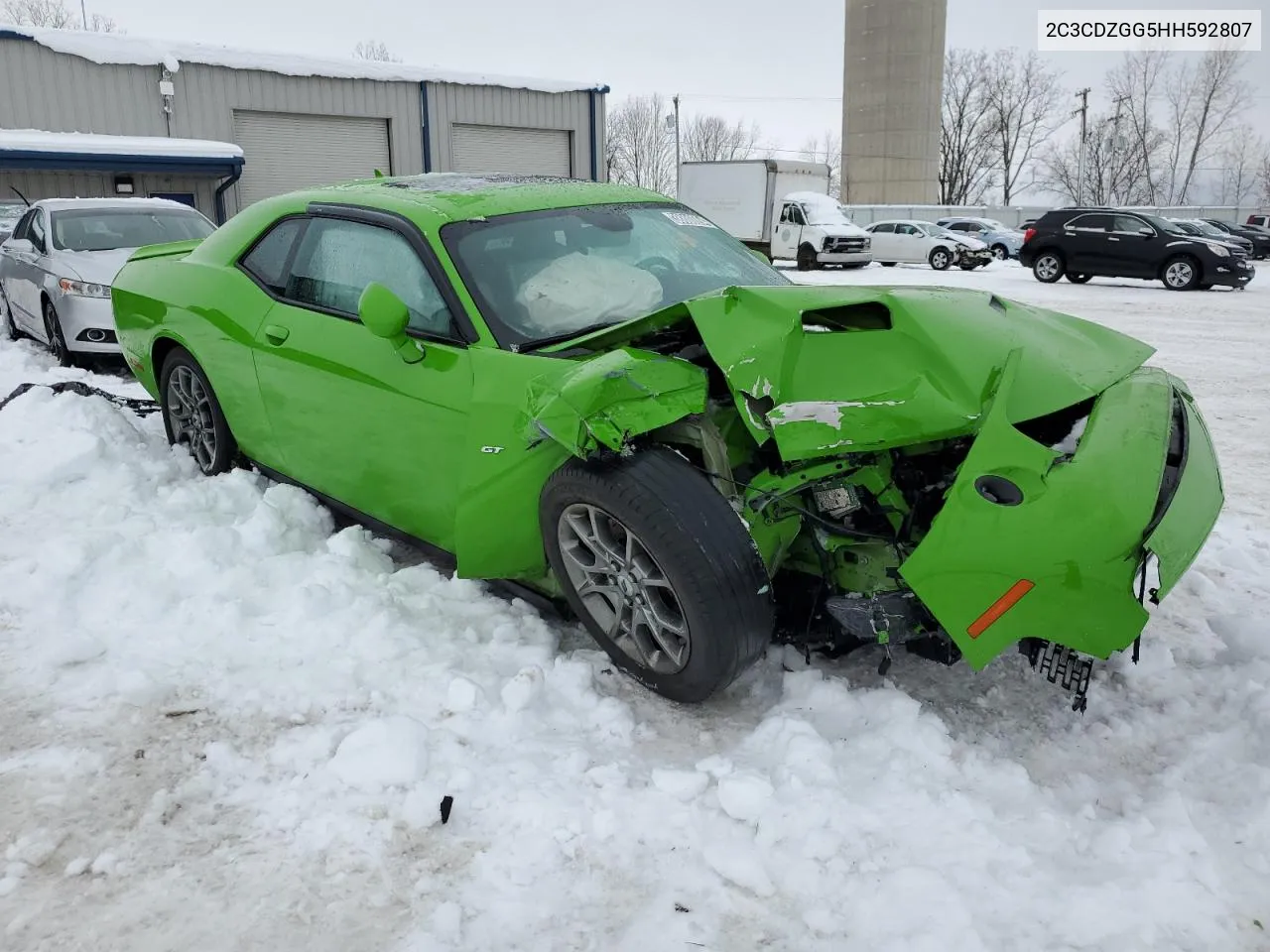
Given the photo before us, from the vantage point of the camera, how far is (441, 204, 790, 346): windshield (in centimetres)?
331

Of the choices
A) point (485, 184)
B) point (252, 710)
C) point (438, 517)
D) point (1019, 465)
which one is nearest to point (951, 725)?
point (1019, 465)

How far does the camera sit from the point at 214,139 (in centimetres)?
2220

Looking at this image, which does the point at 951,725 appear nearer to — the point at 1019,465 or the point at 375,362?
the point at 1019,465

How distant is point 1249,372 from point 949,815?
811 centimetres

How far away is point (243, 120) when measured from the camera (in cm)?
2247

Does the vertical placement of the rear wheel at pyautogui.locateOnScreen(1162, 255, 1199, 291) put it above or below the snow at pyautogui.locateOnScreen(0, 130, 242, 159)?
below

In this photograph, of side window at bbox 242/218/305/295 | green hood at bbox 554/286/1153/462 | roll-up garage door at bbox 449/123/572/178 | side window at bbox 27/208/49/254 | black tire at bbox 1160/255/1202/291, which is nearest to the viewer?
green hood at bbox 554/286/1153/462

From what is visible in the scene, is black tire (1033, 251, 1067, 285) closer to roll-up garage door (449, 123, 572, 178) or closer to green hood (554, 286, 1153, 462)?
roll-up garage door (449, 123, 572, 178)

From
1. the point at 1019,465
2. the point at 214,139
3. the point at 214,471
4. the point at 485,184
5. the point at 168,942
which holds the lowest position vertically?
the point at 168,942

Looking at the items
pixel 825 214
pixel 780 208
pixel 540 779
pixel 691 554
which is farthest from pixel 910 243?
pixel 540 779

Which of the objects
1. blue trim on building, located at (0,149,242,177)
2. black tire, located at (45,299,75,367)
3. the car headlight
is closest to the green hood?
the car headlight

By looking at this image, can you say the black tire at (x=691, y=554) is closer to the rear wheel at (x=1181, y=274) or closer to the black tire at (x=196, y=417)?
the black tire at (x=196, y=417)

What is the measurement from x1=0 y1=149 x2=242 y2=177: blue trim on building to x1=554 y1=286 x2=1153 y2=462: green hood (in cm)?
A: 1898

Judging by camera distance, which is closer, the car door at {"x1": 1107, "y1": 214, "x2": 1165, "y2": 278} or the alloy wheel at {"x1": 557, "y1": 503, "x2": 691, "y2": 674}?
the alloy wheel at {"x1": 557, "y1": 503, "x2": 691, "y2": 674}
